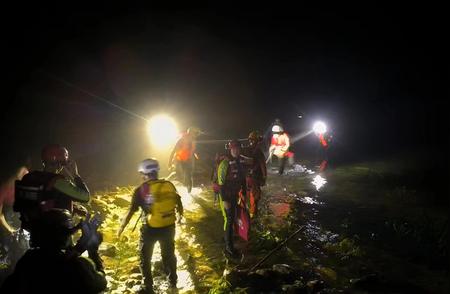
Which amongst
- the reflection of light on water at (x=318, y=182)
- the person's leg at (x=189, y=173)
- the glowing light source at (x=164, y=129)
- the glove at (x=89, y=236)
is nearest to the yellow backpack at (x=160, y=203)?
the glove at (x=89, y=236)

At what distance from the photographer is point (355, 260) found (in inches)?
288

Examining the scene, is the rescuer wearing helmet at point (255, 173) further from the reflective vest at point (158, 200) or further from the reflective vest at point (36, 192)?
the reflective vest at point (36, 192)

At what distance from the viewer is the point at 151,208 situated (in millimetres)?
5348

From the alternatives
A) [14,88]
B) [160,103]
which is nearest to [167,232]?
[14,88]

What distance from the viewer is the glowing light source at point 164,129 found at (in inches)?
727

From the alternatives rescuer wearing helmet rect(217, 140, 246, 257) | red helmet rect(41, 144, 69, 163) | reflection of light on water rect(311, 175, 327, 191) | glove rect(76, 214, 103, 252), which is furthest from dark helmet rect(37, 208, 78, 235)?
reflection of light on water rect(311, 175, 327, 191)

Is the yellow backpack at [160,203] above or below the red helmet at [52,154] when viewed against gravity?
below

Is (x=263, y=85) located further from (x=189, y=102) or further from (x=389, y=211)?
(x=389, y=211)

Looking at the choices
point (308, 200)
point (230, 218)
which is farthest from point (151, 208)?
point (308, 200)

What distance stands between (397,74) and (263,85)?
156ft

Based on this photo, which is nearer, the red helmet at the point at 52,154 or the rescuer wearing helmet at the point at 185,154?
the red helmet at the point at 52,154

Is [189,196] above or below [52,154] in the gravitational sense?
below

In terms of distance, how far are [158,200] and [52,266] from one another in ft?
9.57

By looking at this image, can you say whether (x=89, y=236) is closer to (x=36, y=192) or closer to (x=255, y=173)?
(x=36, y=192)
